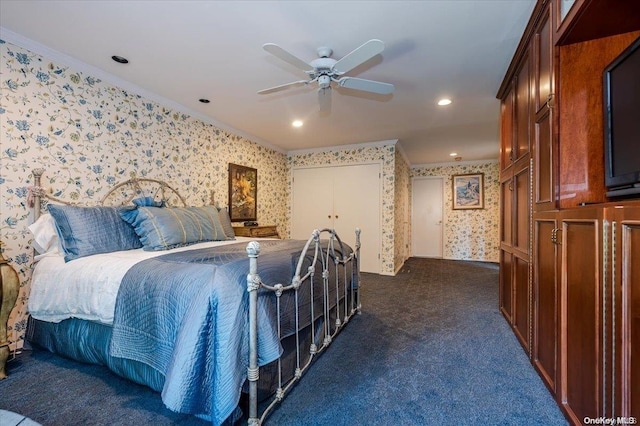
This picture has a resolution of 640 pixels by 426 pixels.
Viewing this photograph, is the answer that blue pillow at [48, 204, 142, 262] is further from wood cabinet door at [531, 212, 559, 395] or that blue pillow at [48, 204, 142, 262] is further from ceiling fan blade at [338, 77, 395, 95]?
wood cabinet door at [531, 212, 559, 395]

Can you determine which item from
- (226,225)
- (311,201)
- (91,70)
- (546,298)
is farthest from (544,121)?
(311,201)

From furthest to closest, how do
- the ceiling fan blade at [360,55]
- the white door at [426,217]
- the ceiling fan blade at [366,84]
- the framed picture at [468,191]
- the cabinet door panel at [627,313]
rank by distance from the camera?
the white door at [426,217], the framed picture at [468,191], the ceiling fan blade at [366,84], the ceiling fan blade at [360,55], the cabinet door panel at [627,313]

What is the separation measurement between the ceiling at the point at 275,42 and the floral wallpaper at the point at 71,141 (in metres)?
0.16

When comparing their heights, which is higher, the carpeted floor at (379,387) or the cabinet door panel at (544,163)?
the cabinet door panel at (544,163)

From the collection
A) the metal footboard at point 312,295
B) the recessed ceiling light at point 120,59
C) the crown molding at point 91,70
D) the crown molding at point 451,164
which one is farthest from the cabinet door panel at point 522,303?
the crown molding at point 451,164

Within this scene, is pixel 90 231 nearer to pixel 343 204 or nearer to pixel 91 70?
pixel 91 70

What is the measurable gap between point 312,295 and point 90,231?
5.52 ft

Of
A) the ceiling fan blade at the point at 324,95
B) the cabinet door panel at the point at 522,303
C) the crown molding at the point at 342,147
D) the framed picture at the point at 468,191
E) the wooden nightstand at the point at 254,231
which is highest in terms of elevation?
the crown molding at the point at 342,147

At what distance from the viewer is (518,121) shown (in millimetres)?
2297

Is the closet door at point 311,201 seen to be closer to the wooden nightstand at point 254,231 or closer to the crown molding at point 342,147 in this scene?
the crown molding at point 342,147

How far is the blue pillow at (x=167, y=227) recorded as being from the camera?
2203mm

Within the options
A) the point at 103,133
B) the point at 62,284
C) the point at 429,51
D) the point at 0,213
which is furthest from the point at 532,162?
the point at 0,213

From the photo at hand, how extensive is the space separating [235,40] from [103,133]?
5.16 ft

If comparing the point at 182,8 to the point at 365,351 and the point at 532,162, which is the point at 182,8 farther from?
the point at 365,351
